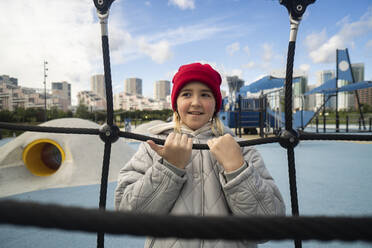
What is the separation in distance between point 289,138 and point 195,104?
0.88 feet

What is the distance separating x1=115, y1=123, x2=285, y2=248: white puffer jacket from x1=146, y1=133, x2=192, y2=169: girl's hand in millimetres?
27

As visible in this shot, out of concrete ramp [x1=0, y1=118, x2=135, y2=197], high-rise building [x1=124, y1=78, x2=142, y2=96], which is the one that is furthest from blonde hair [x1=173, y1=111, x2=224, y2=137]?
high-rise building [x1=124, y1=78, x2=142, y2=96]

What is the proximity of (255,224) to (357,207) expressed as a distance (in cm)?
193

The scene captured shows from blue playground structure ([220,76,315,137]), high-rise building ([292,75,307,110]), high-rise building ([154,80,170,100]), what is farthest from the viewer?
high-rise building ([154,80,170,100])

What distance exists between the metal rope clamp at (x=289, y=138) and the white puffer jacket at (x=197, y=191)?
0.27 feet

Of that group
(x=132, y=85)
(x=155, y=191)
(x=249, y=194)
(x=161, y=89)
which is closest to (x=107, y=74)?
(x=155, y=191)

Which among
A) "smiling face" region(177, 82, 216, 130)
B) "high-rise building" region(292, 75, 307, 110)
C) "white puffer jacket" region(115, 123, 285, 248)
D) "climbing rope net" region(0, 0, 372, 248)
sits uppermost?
"high-rise building" region(292, 75, 307, 110)

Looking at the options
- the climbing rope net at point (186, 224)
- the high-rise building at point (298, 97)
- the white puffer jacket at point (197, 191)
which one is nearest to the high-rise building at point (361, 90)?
the high-rise building at point (298, 97)

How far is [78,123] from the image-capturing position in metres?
2.47

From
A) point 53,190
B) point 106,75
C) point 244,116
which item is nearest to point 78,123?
point 53,190

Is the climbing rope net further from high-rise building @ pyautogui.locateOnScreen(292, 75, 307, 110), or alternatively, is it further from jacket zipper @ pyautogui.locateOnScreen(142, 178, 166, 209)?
high-rise building @ pyautogui.locateOnScreen(292, 75, 307, 110)

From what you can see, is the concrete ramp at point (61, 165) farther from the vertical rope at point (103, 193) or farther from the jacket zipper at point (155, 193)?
the jacket zipper at point (155, 193)

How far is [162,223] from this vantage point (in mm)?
167

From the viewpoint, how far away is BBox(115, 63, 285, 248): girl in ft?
1.62
